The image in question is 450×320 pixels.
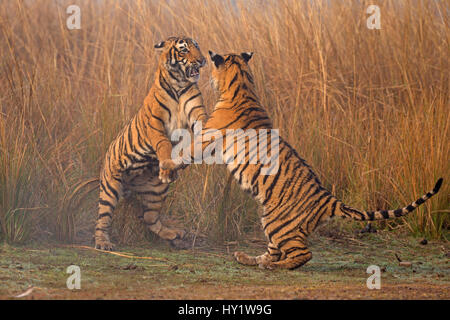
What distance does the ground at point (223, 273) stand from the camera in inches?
162

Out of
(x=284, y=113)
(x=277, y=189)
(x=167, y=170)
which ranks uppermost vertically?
(x=284, y=113)

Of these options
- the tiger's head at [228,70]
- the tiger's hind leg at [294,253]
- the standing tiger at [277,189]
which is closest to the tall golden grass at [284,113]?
the standing tiger at [277,189]

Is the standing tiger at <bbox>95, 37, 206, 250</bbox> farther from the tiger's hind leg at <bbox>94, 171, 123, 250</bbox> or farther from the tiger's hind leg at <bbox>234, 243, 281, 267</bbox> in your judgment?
the tiger's hind leg at <bbox>234, 243, 281, 267</bbox>

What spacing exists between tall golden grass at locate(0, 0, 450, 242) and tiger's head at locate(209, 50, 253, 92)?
928mm

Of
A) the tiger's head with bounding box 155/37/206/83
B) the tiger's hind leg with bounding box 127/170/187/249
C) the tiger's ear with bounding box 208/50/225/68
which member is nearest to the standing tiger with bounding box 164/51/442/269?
the tiger's ear with bounding box 208/50/225/68

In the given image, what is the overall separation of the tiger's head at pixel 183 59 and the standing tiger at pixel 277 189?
141 millimetres

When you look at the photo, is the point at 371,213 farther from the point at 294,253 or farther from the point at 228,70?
the point at 228,70

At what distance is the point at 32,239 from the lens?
18.0 feet

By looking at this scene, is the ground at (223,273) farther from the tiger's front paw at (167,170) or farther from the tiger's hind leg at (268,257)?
the tiger's front paw at (167,170)

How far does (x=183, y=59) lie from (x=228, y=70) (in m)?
0.33

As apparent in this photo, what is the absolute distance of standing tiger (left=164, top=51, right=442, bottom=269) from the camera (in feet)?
15.0

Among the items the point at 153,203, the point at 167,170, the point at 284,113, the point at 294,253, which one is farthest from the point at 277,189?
the point at 284,113

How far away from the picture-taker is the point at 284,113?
6.71m

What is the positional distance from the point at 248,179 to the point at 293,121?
1.81 meters
